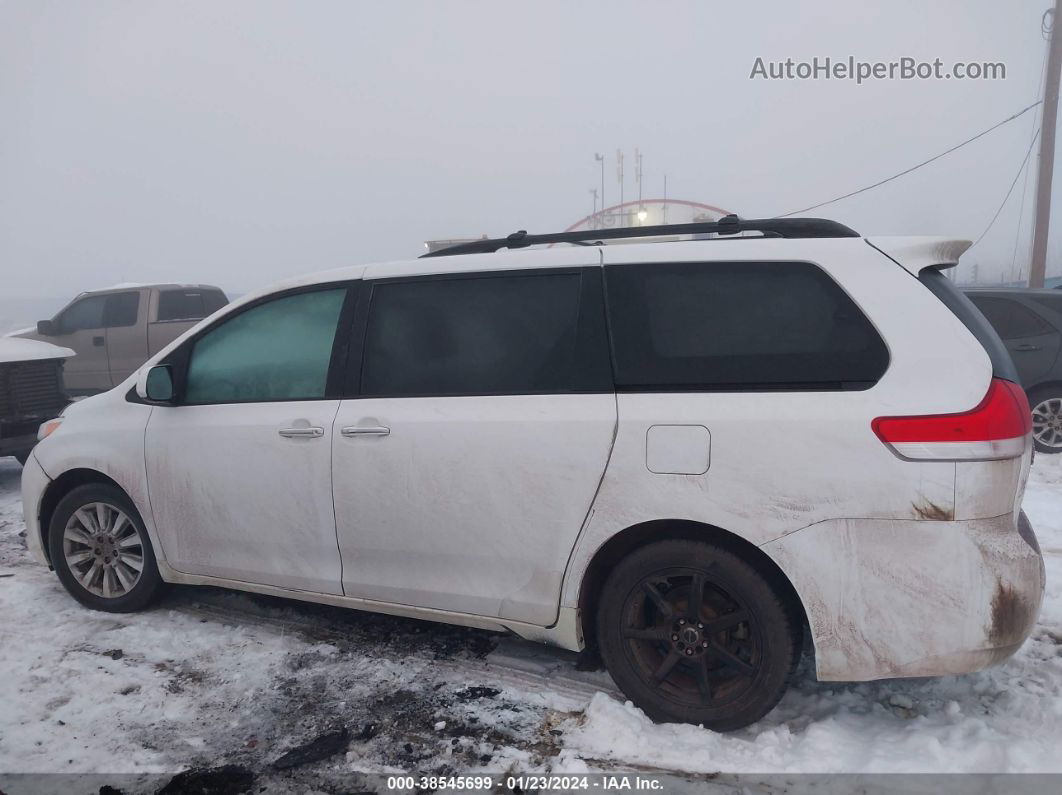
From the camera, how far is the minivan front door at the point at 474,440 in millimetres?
2926

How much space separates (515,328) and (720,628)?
1.44 metres

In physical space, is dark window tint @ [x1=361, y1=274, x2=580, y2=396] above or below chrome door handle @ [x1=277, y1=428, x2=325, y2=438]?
above

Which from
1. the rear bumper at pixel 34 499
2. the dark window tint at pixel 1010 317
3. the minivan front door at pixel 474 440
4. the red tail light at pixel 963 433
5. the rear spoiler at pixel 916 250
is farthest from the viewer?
the dark window tint at pixel 1010 317

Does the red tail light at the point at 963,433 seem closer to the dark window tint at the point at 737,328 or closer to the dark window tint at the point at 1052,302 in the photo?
the dark window tint at the point at 737,328

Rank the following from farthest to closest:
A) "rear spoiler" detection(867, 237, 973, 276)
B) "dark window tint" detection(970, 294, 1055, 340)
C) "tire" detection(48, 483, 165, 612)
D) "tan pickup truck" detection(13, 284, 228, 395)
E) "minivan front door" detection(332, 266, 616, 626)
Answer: "tan pickup truck" detection(13, 284, 228, 395), "dark window tint" detection(970, 294, 1055, 340), "tire" detection(48, 483, 165, 612), "minivan front door" detection(332, 266, 616, 626), "rear spoiler" detection(867, 237, 973, 276)

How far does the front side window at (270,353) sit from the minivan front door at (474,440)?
0.25 m

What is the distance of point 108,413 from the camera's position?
3.99 metres

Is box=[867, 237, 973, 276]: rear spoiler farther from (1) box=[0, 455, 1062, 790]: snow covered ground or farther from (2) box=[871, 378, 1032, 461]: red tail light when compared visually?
(1) box=[0, 455, 1062, 790]: snow covered ground

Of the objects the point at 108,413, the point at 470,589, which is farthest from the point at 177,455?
the point at 470,589

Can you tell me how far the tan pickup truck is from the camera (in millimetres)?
11273

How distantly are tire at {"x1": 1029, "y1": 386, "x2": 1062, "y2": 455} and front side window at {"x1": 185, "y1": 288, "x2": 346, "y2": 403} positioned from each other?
7049 millimetres

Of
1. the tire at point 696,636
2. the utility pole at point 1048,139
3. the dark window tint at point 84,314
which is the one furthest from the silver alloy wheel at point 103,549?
the utility pole at point 1048,139

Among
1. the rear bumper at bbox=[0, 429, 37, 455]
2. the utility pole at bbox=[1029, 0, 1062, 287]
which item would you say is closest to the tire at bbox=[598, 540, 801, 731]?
the rear bumper at bbox=[0, 429, 37, 455]

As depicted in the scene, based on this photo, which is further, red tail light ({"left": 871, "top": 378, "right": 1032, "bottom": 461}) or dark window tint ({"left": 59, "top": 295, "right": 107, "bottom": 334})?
dark window tint ({"left": 59, "top": 295, "right": 107, "bottom": 334})
